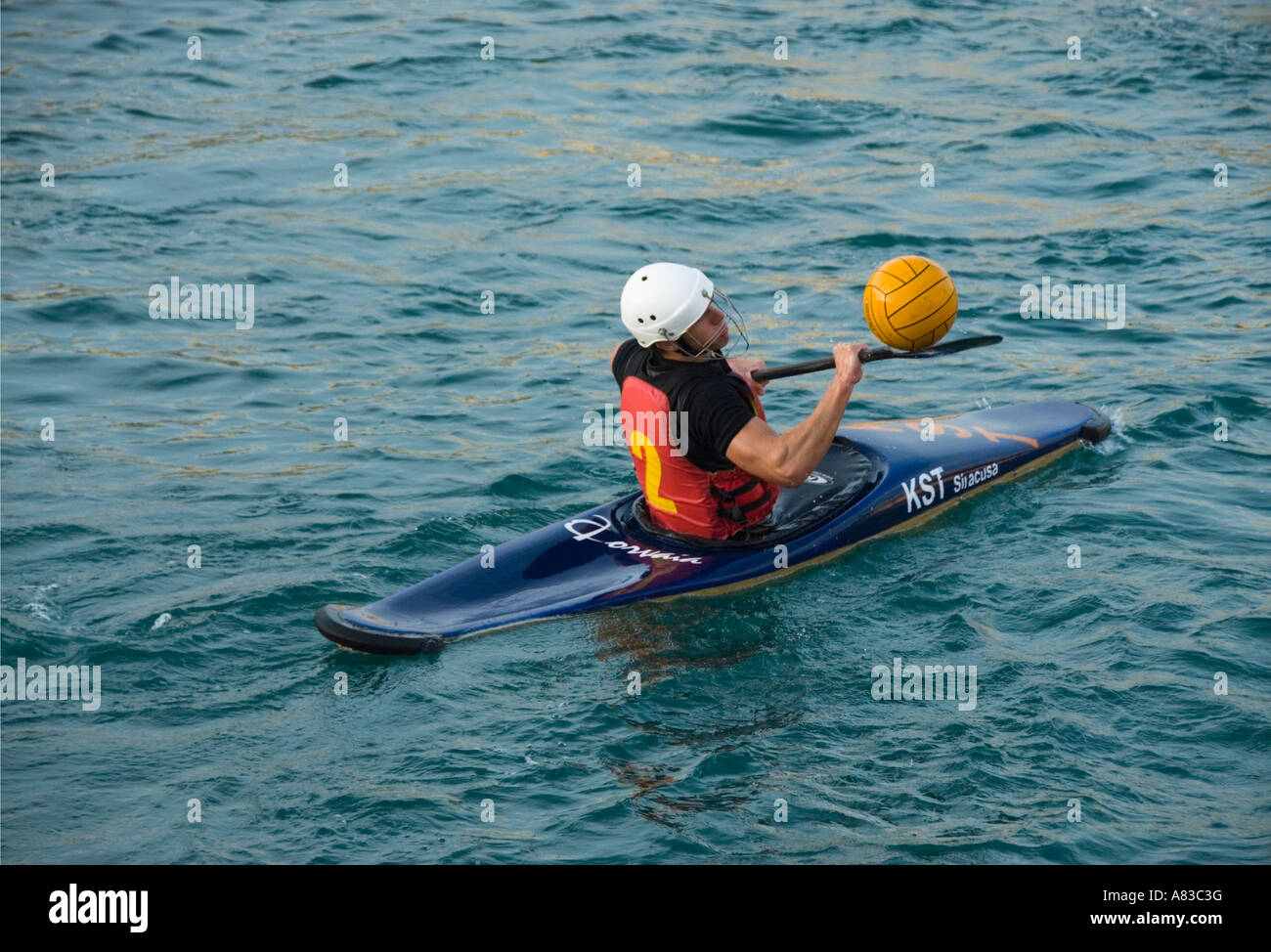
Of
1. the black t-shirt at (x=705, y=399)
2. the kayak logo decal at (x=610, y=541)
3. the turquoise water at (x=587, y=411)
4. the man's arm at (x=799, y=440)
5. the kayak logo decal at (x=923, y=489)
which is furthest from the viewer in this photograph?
the kayak logo decal at (x=923, y=489)

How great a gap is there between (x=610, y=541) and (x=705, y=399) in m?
1.00

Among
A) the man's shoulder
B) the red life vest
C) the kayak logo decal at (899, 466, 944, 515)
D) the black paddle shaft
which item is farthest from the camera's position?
the kayak logo decal at (899, 466, 944, 515)

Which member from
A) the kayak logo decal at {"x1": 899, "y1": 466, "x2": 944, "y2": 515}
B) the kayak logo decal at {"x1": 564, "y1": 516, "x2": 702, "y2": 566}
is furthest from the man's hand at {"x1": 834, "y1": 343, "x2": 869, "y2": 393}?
the kayak logo decal at {"x1": 899, "y1": 466, "x2": 944, "y2": 515}

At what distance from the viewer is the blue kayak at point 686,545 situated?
6.65 m

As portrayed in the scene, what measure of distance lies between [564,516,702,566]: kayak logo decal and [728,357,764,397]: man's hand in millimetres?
891

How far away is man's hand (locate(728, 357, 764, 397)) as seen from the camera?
7223mm

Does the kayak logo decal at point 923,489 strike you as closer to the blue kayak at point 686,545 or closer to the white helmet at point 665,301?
the blue kayak at point 686,545

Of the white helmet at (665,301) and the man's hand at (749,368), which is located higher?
the white helmet at (665,301)

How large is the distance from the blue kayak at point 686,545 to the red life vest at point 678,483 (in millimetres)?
86

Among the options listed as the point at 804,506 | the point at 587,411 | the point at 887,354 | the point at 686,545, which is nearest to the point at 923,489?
the point at 804,506

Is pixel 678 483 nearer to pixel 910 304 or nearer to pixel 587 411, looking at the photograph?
pixel 910 304

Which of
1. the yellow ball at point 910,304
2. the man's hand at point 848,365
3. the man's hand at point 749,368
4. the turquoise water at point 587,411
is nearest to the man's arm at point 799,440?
the man's hand at point 848,365

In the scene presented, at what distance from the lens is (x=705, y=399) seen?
6.60 m

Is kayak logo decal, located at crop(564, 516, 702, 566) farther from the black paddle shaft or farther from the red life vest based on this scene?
the black paddle shaft
